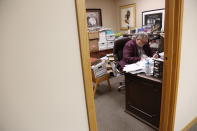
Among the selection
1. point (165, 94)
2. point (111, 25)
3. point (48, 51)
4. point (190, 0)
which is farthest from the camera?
point (111, 25)

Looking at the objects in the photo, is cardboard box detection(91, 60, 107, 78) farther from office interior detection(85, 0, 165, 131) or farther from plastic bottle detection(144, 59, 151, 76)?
plastic bottle detection(144, 59, 151, 76)

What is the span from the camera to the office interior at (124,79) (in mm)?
2096

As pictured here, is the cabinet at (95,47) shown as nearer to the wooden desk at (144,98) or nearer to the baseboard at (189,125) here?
the wooden desk at (144,98)

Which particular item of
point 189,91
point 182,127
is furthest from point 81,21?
point 182,127

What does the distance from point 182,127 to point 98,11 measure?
3.63 meters

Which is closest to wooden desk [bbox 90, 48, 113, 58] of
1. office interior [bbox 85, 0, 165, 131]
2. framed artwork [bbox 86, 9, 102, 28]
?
office interior [bbox 85, 0, 165, 131]

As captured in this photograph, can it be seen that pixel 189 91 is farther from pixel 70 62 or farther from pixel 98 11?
pixel 98 11

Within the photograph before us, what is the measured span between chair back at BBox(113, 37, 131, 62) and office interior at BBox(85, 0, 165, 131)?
2.9 inches

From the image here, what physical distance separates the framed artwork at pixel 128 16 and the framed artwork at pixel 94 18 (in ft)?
2.30

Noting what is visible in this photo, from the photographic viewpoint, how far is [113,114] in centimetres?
254

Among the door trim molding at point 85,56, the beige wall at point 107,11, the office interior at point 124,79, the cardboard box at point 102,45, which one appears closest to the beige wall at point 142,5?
the office interior at point 124,79

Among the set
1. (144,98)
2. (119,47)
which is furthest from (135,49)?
(144,98)

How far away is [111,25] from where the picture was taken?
489 centimetres

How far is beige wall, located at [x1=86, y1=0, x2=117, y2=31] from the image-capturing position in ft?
14.4
